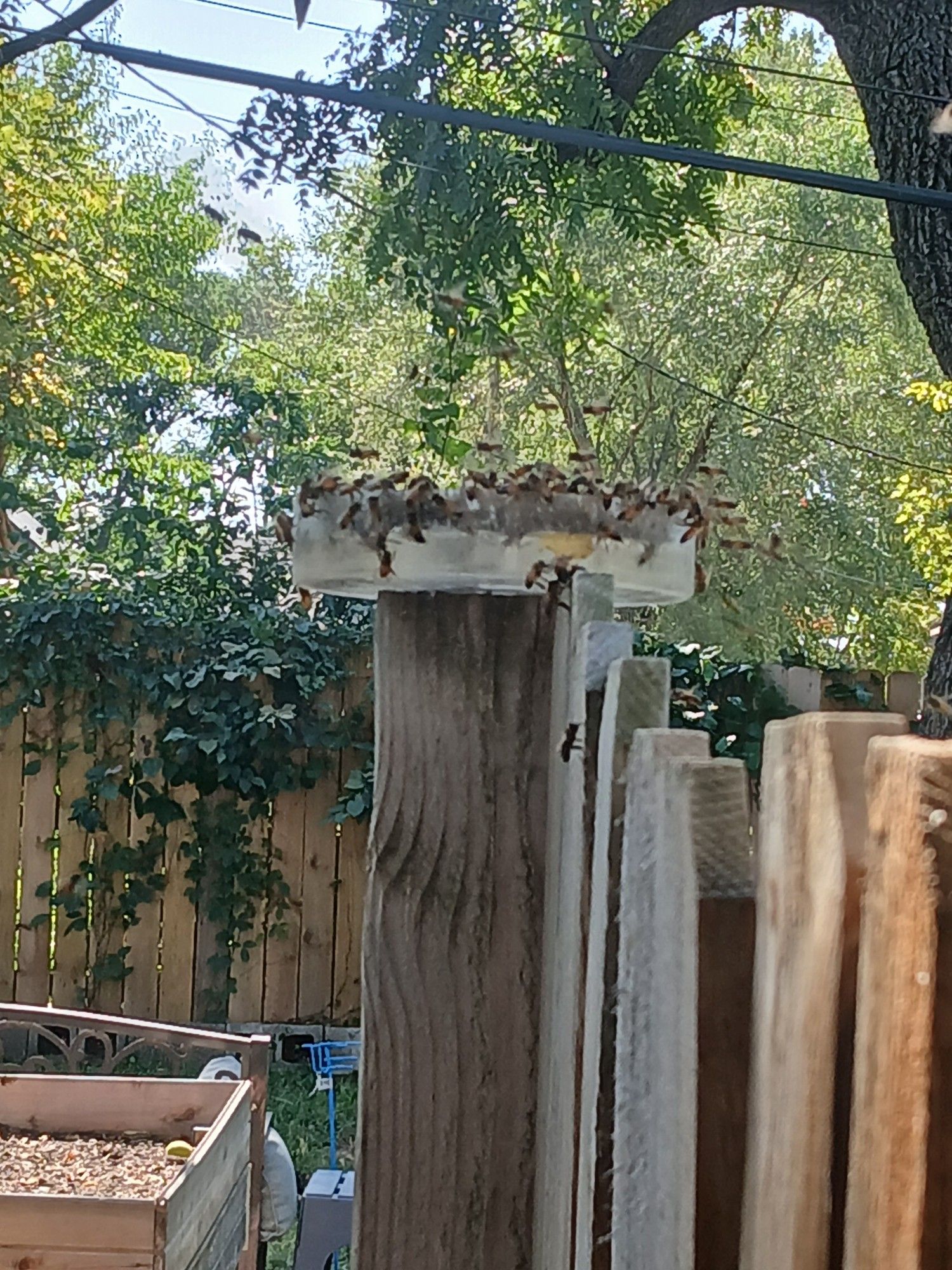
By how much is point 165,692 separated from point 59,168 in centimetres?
438

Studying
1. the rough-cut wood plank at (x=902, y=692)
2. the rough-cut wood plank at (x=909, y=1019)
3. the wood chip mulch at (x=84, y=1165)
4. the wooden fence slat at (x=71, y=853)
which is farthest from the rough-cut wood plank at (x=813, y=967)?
the wooden fence slat at (x=71, y=853)

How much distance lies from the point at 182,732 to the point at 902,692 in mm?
1948

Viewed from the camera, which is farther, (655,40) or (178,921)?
(178,921)

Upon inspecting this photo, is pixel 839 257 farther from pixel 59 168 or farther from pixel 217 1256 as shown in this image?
pixel 217 1256

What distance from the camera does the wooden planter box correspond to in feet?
4.78

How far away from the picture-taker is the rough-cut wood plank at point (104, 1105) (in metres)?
1.92

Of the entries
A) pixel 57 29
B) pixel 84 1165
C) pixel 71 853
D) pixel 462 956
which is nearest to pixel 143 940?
pixel 71 853

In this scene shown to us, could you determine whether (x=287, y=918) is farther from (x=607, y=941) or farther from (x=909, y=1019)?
(x=909, y=1019)

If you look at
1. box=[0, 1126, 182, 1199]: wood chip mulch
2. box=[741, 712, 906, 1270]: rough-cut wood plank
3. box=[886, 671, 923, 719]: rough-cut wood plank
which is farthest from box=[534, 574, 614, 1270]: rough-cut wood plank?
box=[886, 671, 923, 719]: rough-cut wood plank

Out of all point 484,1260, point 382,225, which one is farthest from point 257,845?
point 484,1260

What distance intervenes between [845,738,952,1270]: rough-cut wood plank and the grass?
8.77 feet

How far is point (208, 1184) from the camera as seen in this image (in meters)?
1.64

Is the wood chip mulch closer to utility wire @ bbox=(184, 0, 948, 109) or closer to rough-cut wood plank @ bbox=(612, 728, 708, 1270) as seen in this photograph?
rough-cut wood plank @ bbox=(612, 728, 708, 1270)

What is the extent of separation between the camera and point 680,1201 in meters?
0.45
